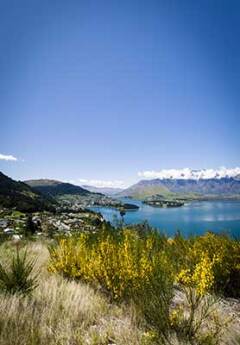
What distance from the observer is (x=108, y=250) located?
16.6 feet

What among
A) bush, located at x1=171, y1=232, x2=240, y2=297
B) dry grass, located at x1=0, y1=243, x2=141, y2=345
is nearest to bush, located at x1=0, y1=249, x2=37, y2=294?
dry grass, located at x1=0, y1=243, x2=141, y2=345

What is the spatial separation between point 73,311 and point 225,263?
12.4ft

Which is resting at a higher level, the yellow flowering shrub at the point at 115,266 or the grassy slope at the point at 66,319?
the yellow flowering shrub at the point at 115,266

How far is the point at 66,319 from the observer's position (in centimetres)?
363

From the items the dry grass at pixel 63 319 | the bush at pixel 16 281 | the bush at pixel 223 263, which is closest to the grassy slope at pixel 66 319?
the dry grass at pixel 63 319

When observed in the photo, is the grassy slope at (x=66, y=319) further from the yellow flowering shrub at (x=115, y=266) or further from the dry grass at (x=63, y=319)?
the yellow flowering shrub at (x=115, y=266)

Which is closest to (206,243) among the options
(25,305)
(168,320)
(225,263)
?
(225,263)

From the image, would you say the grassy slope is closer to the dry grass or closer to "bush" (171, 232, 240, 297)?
the dry grass

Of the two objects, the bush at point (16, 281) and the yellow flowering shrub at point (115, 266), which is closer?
the yellow flowering shrub at point (115, 266)

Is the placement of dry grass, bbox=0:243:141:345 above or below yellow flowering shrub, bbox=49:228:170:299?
below

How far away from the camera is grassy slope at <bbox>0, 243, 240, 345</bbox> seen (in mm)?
3162

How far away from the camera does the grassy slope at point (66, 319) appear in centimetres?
316

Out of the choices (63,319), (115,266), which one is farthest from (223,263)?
(63,319)

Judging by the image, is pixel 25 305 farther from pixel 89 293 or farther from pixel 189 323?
pixel 189 323
